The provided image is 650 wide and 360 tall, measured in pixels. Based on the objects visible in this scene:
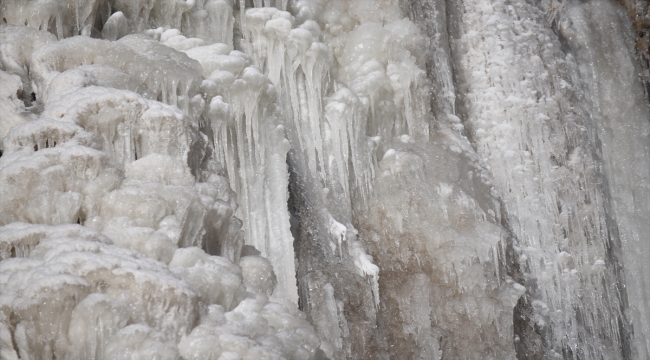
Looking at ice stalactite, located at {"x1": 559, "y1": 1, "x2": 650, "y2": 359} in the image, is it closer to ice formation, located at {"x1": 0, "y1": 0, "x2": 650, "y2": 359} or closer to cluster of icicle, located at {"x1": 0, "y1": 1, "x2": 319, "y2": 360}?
ice formation, located at {"x1": 0, "y1": 0, "x2": 650, "y2": 359}

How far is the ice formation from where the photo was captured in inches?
137

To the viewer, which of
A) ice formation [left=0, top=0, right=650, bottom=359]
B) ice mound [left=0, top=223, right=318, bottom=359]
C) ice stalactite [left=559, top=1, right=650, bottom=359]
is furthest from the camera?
ice stalactite [left=559, top=1, right=650, bottom=359]

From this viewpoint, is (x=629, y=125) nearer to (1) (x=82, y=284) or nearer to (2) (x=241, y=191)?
(2) (x=241, y=191)

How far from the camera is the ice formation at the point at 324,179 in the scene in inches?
137

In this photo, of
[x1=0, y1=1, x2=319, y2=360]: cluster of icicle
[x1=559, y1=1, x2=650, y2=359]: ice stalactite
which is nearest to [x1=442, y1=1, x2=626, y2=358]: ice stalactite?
[x1=559, y1=1, x2=650, y2=359]: ice stalactite

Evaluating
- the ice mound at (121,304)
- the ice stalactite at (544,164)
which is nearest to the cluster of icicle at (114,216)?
the ice mound at (121,304)

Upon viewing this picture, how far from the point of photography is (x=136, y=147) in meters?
4.18

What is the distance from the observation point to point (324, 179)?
638cm

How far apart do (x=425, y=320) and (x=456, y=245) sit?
668 mm

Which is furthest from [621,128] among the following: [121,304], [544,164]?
[121,304]

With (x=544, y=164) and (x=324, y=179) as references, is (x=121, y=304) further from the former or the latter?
(x=544, y=164)

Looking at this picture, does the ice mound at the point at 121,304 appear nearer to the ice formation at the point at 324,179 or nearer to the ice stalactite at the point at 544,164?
the ice formation at the point at 324,179

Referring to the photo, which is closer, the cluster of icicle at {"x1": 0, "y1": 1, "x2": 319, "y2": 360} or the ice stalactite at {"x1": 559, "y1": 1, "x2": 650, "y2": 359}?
the cluster of icicle at {"x1": 0, "y1": 1, "x2": 319, "y2": 360}

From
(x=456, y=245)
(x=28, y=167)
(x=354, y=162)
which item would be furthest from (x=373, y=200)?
(x=28, y=167)
